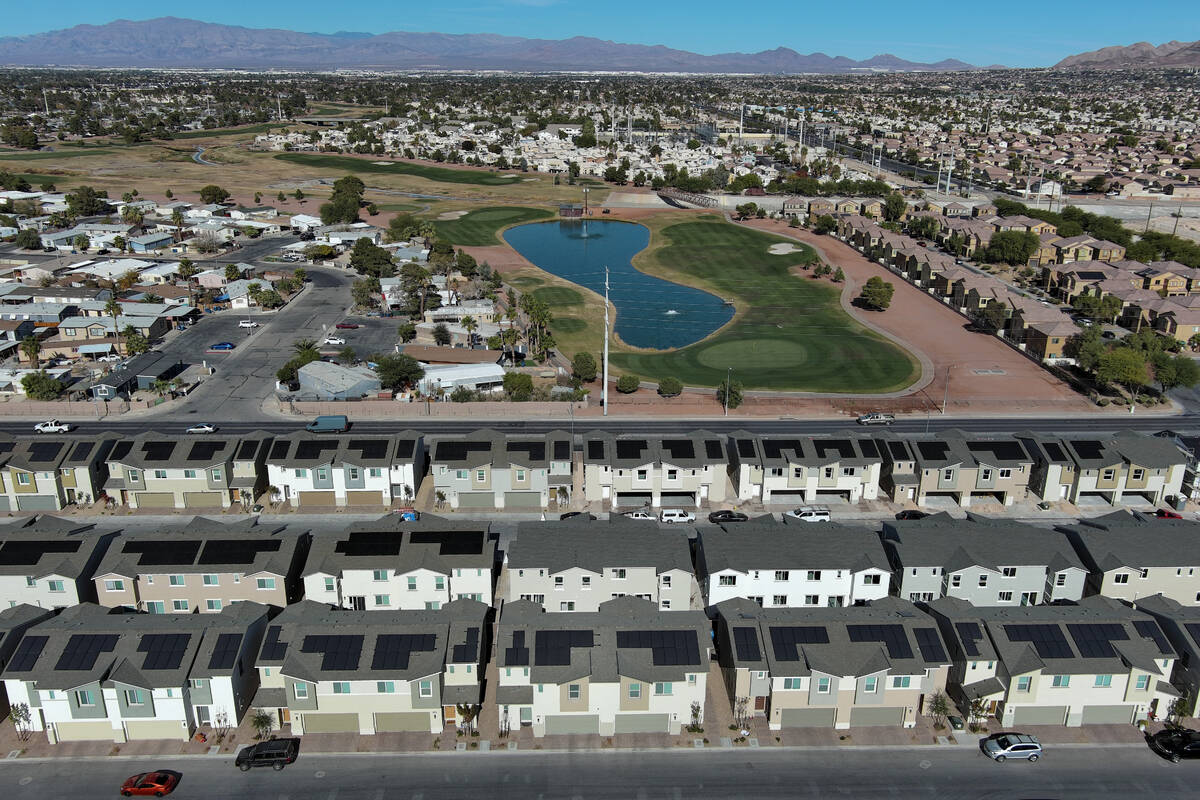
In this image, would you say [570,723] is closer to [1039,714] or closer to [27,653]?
[1039,714]

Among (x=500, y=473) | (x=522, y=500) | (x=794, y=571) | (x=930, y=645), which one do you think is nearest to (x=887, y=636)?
(x=930, y=645)

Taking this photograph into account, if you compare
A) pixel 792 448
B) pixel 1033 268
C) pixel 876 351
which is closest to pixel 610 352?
pixel 876 351

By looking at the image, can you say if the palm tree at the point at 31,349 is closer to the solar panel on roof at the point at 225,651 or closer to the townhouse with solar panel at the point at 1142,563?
the solar panel on roof at the point at 225,651

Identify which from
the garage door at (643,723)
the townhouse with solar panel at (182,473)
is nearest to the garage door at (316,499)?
the townhouse with solar panel at (182,473)

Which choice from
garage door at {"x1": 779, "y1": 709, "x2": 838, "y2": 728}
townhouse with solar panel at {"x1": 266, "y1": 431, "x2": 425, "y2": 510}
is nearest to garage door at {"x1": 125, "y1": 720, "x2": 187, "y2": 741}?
townhouse with solar panel at {"x1": 266, "y1": 431, "x2": 425, "y2": 510}

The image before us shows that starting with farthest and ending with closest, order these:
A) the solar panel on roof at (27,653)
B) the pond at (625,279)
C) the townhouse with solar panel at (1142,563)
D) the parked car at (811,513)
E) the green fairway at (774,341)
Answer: the pond at (625,279), the green fairway at (774,341), the parked car at (811,513), the townhouse with solar panel at (1142,563), the solar panel on roof at (27,653)

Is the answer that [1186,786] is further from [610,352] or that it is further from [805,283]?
[805,283]
